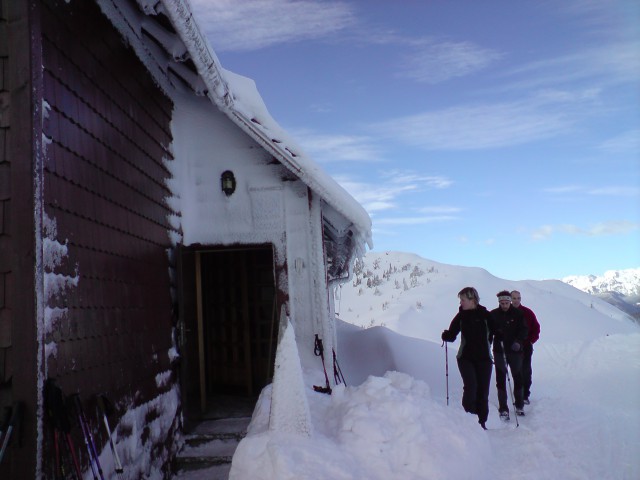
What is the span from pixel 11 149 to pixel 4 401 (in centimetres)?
160

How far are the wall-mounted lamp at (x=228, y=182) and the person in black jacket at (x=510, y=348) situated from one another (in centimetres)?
404

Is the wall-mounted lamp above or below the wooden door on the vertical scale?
above

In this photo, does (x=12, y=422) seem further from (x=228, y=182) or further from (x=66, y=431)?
(x=228, y=182)

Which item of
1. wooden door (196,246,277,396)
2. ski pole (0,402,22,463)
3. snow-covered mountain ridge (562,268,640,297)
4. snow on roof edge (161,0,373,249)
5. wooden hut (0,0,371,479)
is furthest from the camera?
snow-covered mountain ridge (562,268,640,297)

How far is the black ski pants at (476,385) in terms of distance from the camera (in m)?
6.46

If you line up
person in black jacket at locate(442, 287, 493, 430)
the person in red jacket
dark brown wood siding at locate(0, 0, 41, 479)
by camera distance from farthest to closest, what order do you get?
the person in red jacket, person in black jacket at locate(442, 287, 493, 430), dark brown wood siding at locate(0, 0, 41, 479)

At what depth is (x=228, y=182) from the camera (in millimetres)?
7234

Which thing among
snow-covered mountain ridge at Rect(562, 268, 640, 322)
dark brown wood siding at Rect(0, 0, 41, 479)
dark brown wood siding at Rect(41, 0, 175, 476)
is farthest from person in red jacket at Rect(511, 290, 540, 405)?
snow-covered mountain ridge at Rect(562, 268, 640, 322)

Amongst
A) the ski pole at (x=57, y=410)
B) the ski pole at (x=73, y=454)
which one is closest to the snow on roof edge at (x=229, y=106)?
the ski pole at (x=57, y=410)

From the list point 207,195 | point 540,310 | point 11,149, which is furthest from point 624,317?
point 11,149

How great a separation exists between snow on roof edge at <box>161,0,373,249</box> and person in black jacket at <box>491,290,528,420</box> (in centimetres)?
227

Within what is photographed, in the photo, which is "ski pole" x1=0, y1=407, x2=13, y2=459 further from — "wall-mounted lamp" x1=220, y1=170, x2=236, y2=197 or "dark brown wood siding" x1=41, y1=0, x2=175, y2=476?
"wall-mounted lamp" x1=220, y1=170, x2=236, y2=197

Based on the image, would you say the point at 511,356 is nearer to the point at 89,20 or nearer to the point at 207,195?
the point at 207,195

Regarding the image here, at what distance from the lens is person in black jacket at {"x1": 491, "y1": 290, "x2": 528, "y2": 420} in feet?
26.0
